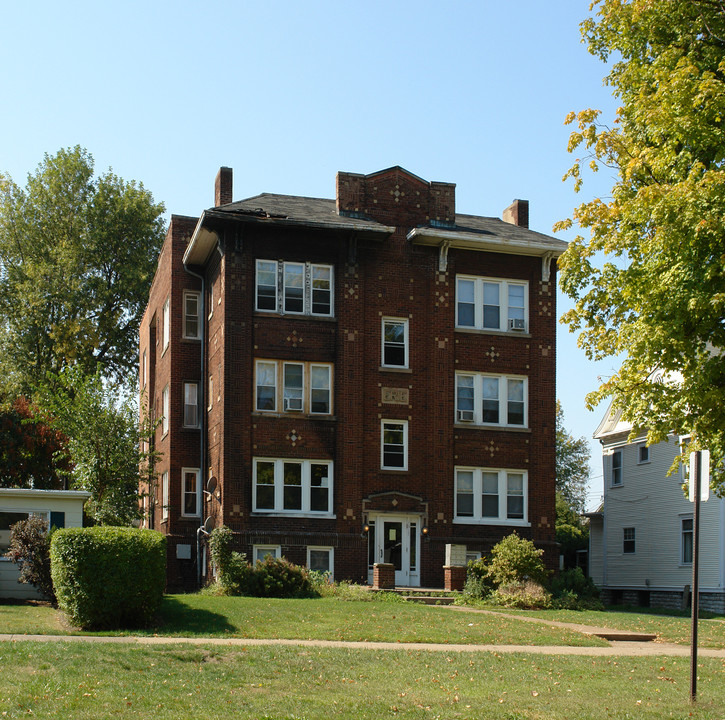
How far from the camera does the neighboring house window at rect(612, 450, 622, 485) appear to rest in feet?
134

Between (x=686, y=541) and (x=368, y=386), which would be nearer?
(x=368, y=386)

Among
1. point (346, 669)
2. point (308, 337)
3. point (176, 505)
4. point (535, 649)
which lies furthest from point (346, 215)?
point (346, 669)

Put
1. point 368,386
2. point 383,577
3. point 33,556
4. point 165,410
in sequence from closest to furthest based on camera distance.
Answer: point 33,556
point 383,577
point 368,386
point 165,410

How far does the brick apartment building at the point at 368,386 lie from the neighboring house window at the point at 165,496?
0.70m

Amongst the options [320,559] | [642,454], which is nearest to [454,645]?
[320,559]

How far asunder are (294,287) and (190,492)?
8.13 meters

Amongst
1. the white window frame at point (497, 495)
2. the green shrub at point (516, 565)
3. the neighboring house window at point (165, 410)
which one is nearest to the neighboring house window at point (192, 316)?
the neighboring house window at point (165, 410)

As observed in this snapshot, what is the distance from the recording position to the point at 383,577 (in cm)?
2798

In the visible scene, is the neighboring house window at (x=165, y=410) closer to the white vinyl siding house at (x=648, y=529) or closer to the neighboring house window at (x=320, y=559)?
the neighboring house window at (x=320, y=559)

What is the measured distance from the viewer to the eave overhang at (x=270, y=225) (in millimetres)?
30109

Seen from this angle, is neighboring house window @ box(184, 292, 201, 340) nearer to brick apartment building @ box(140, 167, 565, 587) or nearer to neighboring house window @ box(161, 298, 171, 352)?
neighboring house window @ box(161, 298, 171, 352)

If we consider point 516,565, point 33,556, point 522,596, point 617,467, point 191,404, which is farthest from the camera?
point 617,467

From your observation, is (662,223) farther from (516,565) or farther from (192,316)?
(192,316)

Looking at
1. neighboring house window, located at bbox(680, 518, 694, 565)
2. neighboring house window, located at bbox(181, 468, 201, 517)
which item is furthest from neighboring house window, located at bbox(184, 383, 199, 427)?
neighboring house window, located at bbox(680, 518, 694, 565)
